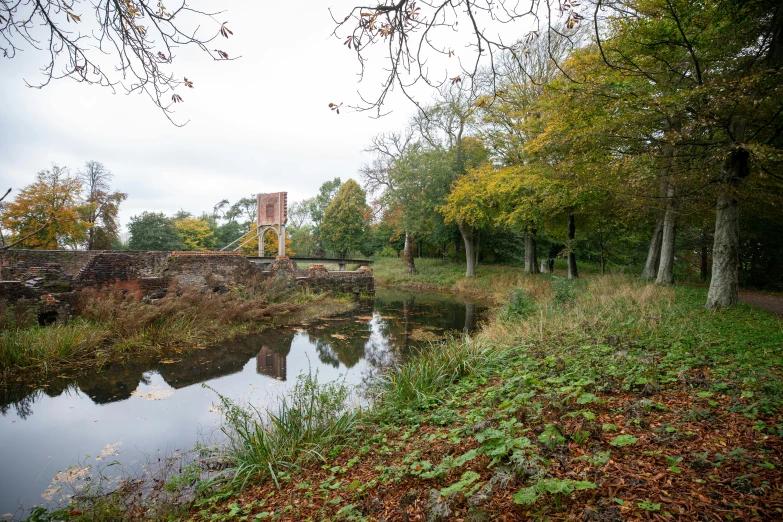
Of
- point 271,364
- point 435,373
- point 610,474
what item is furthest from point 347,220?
point 610,474

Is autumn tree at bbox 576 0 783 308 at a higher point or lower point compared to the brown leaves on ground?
higher

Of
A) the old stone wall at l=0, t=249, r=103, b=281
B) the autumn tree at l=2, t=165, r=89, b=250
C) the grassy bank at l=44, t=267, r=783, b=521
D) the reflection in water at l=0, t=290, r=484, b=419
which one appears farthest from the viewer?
the autumn tree at l=2, t=165, r=89, b=250

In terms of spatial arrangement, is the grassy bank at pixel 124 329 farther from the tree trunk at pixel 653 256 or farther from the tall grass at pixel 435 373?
the tree trunk at pixel 653 256

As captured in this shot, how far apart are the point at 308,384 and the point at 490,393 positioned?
2313 mm

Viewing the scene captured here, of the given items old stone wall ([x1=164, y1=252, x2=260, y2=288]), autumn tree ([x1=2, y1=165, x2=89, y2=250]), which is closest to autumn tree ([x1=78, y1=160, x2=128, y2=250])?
autumn tree ([x1=2, y1=165, x2=89, y2=250])

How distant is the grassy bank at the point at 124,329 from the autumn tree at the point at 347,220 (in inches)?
969

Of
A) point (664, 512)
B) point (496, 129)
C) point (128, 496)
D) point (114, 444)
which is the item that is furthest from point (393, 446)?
point (496, 129)

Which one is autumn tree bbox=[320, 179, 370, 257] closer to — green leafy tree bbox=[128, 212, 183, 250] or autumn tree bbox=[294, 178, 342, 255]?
autumn tree bbox=[294, 178, 342, 255]

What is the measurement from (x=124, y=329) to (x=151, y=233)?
25463 millimetres

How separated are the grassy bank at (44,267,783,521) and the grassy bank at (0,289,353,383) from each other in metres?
4.54

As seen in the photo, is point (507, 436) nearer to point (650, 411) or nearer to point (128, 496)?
point (650, 411)

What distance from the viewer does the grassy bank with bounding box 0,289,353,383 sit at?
6742 millimetres

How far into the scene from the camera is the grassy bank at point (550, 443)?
2.33 meters

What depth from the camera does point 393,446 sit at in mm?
3834
